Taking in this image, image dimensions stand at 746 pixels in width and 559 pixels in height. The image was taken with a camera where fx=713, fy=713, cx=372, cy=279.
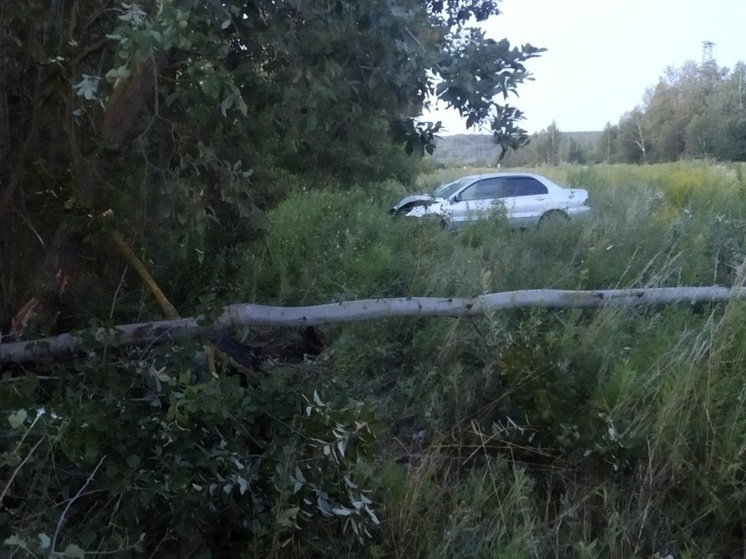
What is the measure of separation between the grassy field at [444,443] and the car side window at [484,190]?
20.5ft

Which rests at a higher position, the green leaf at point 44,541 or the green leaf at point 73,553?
the green leaf at point 44,541

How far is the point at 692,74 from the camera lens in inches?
784

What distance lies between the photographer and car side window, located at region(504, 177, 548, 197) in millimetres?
12344

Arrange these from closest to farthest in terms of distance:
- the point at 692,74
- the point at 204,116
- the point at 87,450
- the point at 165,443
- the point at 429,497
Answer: the point at 87,450 → the point at 165,443 → the point at 429,497 → the point at 204,116 → the point at 692,74

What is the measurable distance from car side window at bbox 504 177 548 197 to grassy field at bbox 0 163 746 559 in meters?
6.68

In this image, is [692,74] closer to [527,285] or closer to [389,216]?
[389,216]

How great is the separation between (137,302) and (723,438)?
3970mm

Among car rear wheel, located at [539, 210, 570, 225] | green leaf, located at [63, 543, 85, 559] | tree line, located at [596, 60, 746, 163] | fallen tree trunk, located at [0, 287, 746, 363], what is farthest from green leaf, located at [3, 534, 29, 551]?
tree line, located at [596, 60, 746, 163]

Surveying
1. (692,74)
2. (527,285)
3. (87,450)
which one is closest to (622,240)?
(527,285)

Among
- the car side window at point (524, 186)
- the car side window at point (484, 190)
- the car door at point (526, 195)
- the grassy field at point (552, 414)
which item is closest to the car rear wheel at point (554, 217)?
the grassy field at point (552, 414)

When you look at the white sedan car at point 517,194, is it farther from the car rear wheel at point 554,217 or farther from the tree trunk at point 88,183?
the tree trunk at point 88,183

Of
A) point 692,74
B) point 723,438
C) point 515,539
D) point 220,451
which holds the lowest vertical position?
point 515,539

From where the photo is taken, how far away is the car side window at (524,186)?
12.3 m

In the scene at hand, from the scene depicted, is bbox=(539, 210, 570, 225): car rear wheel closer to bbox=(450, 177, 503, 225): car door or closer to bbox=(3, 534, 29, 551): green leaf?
bbox=(450, 177, 503, 225): car door
